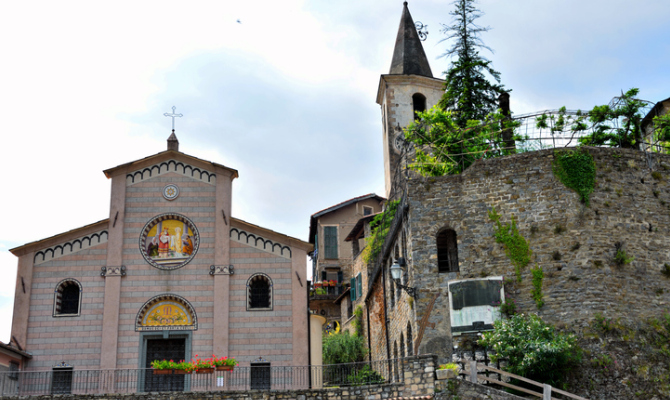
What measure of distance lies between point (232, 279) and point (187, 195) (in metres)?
3.57

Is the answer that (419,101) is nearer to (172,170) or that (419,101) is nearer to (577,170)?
(172,170)

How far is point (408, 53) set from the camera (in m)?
42.6

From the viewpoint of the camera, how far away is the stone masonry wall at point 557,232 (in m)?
21.1

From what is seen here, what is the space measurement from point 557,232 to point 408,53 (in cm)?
2304

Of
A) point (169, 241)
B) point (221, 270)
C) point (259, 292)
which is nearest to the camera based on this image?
point (221, 270)

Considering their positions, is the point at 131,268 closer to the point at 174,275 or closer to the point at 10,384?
the point at 174,275

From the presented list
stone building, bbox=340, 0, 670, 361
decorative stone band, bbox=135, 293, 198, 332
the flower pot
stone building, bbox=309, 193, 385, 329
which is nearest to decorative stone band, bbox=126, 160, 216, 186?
decorative stone band, bbox=135, 293, 198, 332

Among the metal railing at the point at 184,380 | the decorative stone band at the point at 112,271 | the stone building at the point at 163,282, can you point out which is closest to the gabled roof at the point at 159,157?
the stone building at the point at 163,282

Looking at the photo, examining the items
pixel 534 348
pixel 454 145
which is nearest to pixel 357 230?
pixel 454 145

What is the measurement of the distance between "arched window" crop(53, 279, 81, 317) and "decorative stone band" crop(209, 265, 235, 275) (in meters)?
4.59

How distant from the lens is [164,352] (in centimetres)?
2514

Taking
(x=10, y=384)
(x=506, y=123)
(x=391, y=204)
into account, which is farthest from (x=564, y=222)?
(x=10, y=384)

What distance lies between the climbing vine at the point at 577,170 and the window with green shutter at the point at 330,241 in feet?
78.4

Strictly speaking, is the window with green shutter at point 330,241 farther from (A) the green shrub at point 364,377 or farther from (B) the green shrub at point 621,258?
(B) the green shrub at point 621,258
